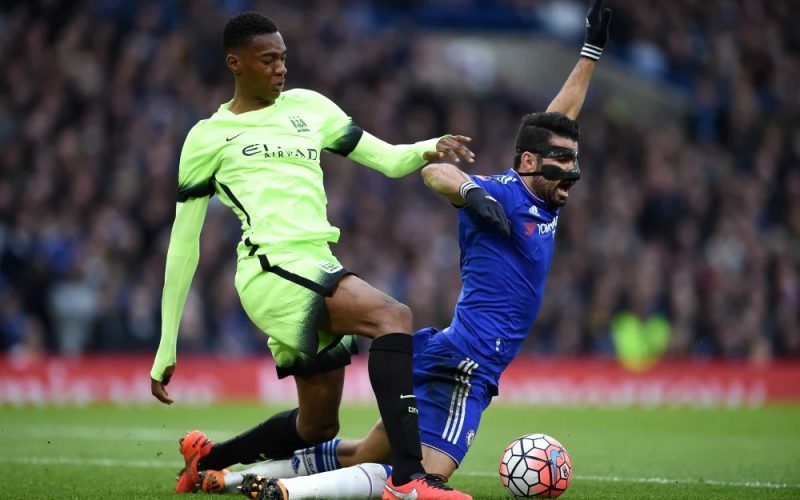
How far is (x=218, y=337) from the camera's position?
16.8m

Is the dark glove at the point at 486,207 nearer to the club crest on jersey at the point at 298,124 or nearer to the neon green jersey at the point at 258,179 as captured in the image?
the neon green jersey at the point at 258,179

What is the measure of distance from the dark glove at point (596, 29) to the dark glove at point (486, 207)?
71.4 inches

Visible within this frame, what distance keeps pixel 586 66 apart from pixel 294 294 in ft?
8.59

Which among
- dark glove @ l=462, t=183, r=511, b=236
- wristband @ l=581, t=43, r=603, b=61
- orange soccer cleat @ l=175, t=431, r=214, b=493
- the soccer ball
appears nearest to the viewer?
dark glove @ l=462, t=183, r=511, b=236

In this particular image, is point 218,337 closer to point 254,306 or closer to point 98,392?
point 98,392

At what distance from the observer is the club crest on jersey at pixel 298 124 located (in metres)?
6.57

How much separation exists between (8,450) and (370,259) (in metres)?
8.66

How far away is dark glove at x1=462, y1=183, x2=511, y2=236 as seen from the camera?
5.97 metres

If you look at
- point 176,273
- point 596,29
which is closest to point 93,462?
point 176,273

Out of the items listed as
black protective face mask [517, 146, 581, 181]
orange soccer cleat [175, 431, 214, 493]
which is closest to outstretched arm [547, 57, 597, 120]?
black protective face mask [517, 146, 581, 181]

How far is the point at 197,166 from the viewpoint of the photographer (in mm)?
6402

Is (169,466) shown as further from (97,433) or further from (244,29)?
(244,29)

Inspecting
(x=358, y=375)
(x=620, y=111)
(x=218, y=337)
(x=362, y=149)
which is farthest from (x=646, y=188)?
(x=362, y=149)

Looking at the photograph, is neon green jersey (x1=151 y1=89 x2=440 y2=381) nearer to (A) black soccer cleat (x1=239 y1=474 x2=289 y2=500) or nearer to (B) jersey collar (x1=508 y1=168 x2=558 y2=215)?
(B) jersey collar (x1=508 y1=168 x2=558 y2=215)
